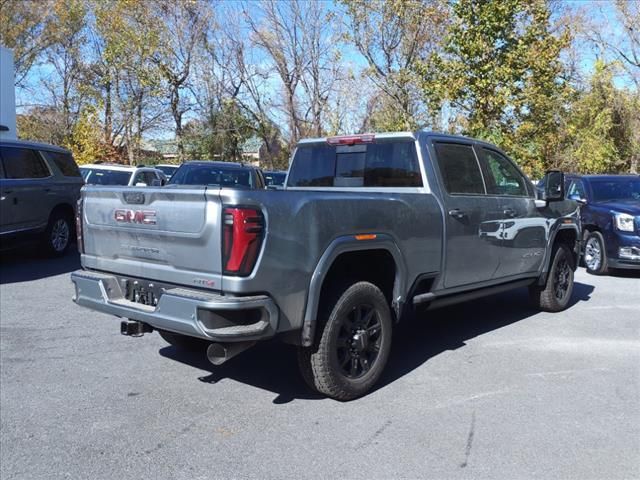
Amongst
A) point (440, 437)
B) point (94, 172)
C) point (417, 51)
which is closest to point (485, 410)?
point (440, 437)

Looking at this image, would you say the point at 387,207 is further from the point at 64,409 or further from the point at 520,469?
the point at 64,409

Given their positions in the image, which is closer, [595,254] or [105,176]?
[595,254]

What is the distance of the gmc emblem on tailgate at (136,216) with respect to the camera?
4215 mm

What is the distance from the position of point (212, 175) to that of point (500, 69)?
8.14 m

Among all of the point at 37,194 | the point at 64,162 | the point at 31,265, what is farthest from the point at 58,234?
the point at 64,162

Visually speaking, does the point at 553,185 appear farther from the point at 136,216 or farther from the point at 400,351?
the point at 136,216

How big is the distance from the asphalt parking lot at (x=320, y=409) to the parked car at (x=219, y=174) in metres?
4.92

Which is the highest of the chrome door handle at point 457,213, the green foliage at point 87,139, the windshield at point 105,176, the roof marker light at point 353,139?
the green foliage at point 87,139

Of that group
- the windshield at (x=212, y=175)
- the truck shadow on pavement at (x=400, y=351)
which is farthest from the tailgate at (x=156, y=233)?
the windshield at (x=212, y=175)

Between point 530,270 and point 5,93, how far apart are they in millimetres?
15945

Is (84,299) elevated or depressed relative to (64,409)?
elevated

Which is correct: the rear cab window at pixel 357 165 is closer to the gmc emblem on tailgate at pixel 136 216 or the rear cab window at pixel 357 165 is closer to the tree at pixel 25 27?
the gmc emblem on tailgate at pixel 136 216

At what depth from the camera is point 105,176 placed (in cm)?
1457

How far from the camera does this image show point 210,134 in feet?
98.8
